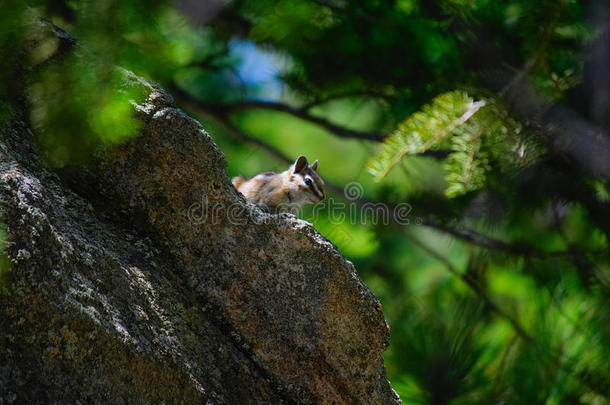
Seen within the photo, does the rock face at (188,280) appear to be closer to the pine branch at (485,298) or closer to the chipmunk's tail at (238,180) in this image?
the pine branch at (485,298)

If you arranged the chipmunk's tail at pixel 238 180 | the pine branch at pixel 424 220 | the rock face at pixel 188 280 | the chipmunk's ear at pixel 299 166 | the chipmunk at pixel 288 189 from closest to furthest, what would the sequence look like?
the rock face at pixel 188 280 → the pine branch at pixel 424 220 → the chipmunk at pixel 288 189 → the chipmunk's ear at pixel 299 166 → the chipmunk's tail at pixel 238 180

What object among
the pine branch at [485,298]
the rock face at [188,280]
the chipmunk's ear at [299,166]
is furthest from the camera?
the chipmunk's ear at [299,166]

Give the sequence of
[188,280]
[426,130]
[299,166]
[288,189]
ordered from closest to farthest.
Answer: [426,130]
[188,280]
[288,189]
[299,166]

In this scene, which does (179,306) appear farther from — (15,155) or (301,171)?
(301,171)

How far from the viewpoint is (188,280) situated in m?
1.90

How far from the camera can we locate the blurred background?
116cm

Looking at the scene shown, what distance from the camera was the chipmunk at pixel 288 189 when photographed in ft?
11.6

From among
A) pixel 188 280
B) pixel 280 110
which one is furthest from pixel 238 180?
pixel 188 280

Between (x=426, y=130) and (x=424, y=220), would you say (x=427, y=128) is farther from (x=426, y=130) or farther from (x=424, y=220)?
(x=424, y=220)

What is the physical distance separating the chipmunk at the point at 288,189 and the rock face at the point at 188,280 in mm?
1439

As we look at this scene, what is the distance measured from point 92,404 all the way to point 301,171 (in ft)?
7.95

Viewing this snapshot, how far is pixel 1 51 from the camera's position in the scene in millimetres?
1019

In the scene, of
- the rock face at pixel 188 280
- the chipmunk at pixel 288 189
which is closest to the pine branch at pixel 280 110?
the chipmunk at pixel 288 189

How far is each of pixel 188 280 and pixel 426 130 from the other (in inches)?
37.0
